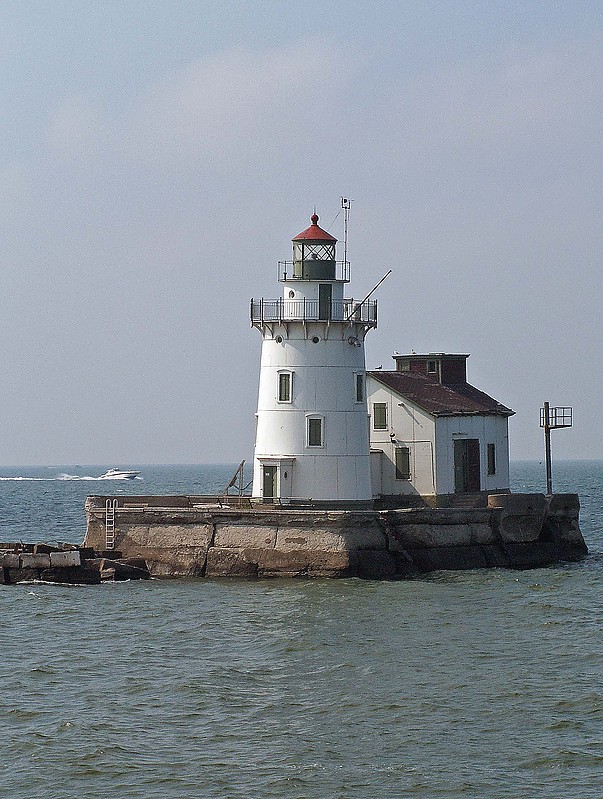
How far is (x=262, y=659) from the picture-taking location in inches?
981

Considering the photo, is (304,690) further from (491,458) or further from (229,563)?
(491,458)

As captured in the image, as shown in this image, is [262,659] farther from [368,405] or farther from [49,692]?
[368,405]

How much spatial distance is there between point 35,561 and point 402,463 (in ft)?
38.4

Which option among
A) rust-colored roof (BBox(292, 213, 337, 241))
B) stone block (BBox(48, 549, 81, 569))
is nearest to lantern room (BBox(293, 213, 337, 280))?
rust-colored roof (BBox(292, 213, 337, 241))

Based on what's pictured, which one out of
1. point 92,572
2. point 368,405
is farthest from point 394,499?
point 92,572

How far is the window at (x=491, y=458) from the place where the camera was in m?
41.1

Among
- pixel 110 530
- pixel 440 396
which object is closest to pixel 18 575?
pixel 110 530

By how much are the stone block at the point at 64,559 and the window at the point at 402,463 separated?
34.4 ft

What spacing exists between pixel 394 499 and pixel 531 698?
58.1ft

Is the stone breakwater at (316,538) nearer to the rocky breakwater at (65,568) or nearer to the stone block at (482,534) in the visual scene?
the stone block at (482,534)

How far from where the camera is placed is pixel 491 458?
4122 centimetres

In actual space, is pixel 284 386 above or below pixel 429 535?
above

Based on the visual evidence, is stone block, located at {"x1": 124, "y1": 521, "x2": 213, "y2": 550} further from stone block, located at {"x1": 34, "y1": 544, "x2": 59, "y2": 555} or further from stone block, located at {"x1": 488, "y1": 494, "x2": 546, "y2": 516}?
stone block, located at {"x1": 488, "y1": 494, "x2": 546, "y2": 516}

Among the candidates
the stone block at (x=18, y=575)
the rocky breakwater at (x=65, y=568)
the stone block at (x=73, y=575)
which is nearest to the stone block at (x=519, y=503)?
the rocky breakwater at (x=65, y=568)
